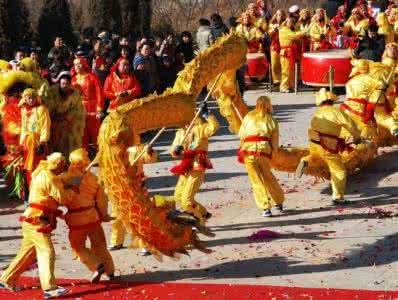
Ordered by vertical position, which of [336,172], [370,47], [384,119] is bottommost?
[336,172]

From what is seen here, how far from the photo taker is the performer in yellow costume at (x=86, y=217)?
1122cm

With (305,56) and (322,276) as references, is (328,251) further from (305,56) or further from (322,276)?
(305,56)

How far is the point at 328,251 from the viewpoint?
1217 cm

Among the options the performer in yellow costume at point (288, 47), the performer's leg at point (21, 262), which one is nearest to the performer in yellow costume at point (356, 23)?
the performer in yellow costume at point (288, 47)

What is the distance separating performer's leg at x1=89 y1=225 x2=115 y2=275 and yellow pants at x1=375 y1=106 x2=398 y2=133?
5.93m

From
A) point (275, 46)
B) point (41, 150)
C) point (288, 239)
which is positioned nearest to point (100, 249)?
point (288, 239)

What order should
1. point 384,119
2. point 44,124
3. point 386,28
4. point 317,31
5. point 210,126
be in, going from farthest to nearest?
1. point 317,31
2. point 386,28
3. point 384,119
4. point 44,124
5. point 210,126

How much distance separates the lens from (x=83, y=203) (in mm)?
11250

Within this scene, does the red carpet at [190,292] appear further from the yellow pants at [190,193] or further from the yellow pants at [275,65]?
the yellow pants at [275,65]

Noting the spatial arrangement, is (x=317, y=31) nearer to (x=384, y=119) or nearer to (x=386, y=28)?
(x=386, y=28)

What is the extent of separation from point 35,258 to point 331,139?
4498 mm

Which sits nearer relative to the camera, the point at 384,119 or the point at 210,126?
the point at 210,126

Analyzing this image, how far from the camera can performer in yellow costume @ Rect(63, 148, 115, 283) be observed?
442 inches

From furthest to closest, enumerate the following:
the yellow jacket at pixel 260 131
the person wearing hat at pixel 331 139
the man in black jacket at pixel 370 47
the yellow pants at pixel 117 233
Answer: the man in black jacket at pixel 370 47 < the person wearing hat at pixel 331 139 < the yellow jacket at pixel 260 131 < the yellow pants at pixel 117 233
